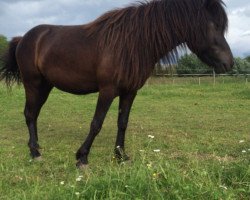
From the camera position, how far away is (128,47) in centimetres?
525

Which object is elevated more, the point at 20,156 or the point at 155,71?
the point at 155,71

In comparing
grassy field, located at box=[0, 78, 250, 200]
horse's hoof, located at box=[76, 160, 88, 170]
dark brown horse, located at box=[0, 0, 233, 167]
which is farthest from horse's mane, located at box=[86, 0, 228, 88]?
horse's hoof, located at box=[76, 160, 88, 170]

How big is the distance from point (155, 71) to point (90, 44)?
3.26 ft

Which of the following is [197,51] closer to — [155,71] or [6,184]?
[155,71]

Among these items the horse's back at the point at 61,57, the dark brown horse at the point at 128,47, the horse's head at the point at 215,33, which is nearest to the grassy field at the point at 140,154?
the dark brown horse at the point at 128,47

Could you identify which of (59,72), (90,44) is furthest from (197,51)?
(59,72)

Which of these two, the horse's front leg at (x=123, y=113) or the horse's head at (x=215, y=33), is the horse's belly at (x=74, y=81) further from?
the horse's head at (x=215, y=33)

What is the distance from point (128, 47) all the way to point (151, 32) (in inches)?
14.8

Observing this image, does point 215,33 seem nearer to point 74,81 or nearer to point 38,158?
point 74,81

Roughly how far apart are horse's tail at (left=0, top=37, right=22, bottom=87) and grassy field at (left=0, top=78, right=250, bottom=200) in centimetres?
110

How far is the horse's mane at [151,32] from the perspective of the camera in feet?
17.1

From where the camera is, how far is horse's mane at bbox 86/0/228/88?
205 inches

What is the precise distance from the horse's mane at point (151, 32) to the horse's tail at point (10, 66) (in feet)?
6.95

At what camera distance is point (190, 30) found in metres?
5.28
